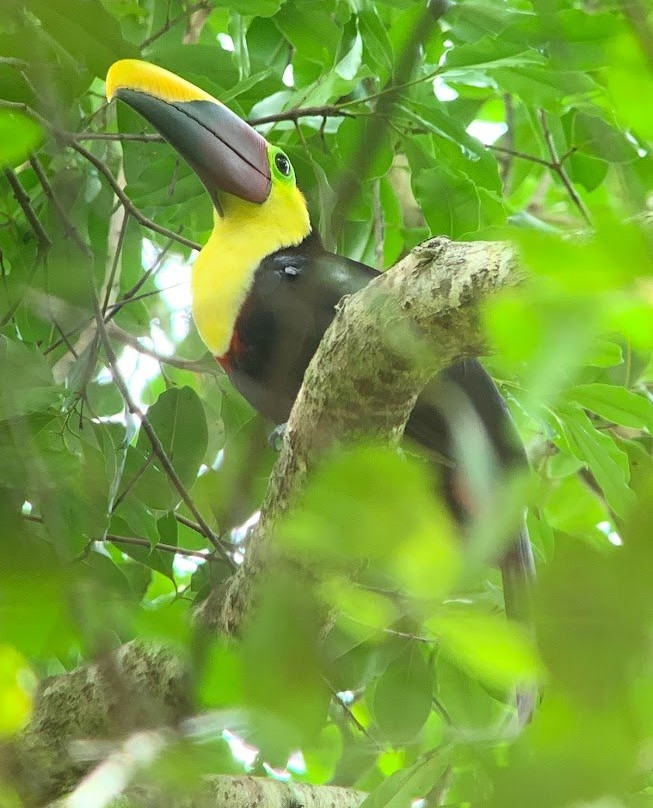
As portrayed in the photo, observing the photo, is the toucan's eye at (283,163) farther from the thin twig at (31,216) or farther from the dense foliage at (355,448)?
the thin twig at (31,216)

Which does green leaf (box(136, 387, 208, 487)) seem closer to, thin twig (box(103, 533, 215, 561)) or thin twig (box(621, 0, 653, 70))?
thin twig (box(103, 533, 215, 561))

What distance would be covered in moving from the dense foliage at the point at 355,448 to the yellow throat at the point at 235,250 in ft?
0.23

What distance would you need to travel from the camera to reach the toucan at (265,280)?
66.4 inches

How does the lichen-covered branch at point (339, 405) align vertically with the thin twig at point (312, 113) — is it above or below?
below

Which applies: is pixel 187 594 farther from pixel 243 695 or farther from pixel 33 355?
pixel 243 695

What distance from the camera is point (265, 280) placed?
204 centimetres

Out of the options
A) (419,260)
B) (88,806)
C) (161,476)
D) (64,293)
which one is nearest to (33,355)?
(64,293)

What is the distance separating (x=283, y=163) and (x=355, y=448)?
1.20 meters

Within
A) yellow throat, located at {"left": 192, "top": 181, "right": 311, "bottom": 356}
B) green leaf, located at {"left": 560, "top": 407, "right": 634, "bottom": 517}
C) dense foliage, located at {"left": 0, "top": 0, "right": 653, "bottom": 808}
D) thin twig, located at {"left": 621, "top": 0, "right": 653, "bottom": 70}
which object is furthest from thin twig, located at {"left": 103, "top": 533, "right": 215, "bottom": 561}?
thin twig, located at {"left": 621, "top": 0, "right": 653, "bottom": 70}

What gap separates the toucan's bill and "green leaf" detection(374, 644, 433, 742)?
3.05 feet

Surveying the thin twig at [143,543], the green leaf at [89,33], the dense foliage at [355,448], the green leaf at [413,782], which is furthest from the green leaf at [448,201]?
the green leaf at [413,782]

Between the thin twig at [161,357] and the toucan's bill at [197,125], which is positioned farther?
the thin twig at [161,357]

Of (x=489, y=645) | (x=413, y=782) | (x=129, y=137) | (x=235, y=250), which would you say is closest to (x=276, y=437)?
(x=235, y=250)

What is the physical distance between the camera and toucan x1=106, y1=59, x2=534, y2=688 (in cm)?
169
